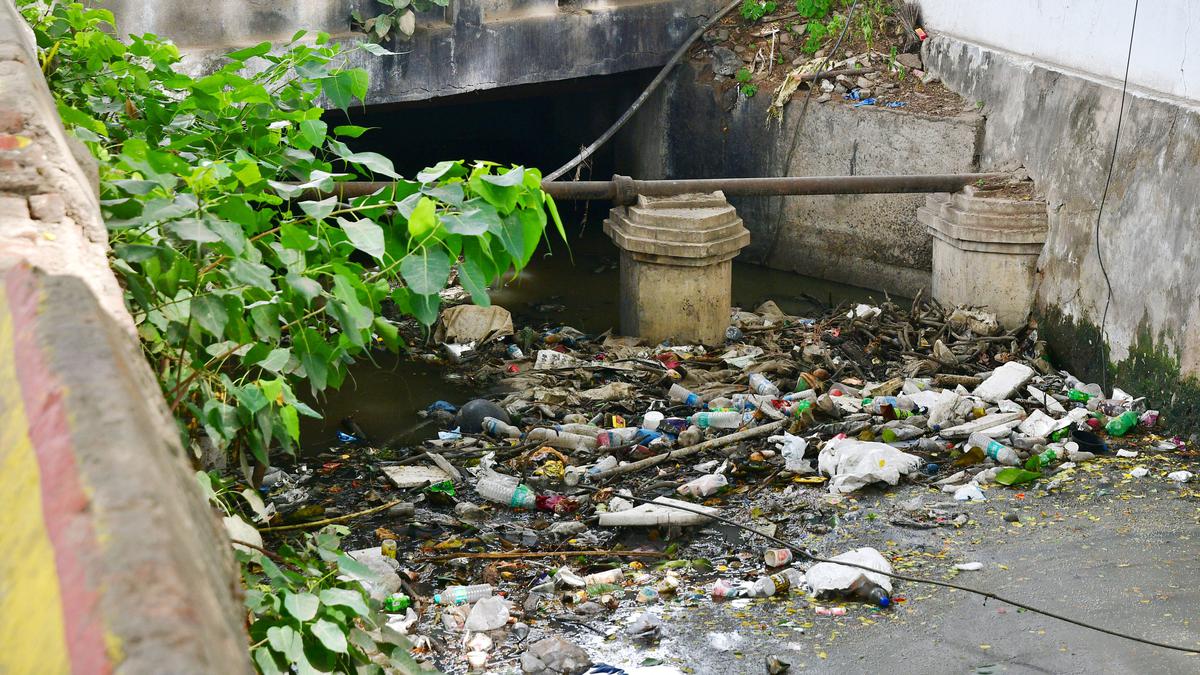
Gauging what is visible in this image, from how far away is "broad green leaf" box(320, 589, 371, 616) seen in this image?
6.94 ft

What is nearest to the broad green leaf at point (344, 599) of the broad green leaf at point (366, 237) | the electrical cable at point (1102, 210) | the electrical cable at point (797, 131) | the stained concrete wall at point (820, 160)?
the broad green leaf at point (366, 237)

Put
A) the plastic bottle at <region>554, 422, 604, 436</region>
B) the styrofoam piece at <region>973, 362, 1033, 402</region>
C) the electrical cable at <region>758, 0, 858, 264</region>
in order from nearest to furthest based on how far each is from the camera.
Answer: the plastic bottle at <region>554, 422, 604, 436</region> → the styrofoam piece at <region>973, 362, 1033, 402</region> → the electrical cable at <region>758, 0, 858, 264</region>

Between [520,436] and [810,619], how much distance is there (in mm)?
2200

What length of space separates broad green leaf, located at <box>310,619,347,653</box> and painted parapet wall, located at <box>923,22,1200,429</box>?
Answer: 4.51 meters

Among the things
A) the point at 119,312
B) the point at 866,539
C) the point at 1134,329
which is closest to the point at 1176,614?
the point at 866,539

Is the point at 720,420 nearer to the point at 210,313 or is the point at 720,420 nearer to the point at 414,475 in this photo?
the point at 414,475

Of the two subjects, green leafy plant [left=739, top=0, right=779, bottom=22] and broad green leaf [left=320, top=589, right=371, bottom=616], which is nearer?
broad green leaf [left=320, top=589, right=371, bottom=616]

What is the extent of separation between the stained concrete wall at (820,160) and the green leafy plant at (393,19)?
8.05 ft

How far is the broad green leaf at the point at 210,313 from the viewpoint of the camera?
215 cm

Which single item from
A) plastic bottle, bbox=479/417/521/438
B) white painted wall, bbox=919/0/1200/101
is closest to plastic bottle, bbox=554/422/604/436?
plastic bottle, bbox=479/417/521/438

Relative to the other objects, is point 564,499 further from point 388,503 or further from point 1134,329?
point 1134,329

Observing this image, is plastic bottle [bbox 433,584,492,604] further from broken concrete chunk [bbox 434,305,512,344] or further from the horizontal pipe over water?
broken concrete chunk [bbox 434,305,512,344]

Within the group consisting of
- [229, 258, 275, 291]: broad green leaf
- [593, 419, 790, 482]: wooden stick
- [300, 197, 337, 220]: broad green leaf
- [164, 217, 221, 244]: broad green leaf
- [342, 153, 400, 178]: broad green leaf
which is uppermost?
[342, 153, 400, 178]: broad green leaf

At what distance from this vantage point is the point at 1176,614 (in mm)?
3760
